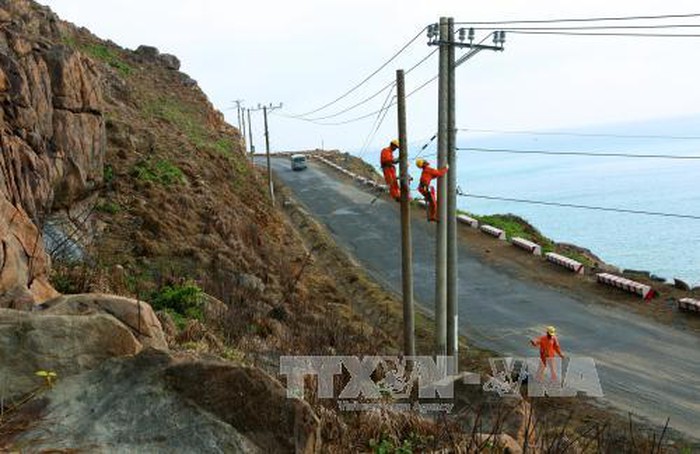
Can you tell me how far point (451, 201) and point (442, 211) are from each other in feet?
1.43

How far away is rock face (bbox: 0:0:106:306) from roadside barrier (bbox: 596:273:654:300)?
725 inches

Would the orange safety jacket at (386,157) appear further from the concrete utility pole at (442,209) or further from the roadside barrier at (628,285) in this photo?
the roadside barrier at (628,285)

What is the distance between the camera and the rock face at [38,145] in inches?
331

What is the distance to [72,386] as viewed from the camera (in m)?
5.15

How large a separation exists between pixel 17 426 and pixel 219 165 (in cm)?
2719

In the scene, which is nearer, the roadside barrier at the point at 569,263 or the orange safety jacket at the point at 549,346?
the orange safety jacket at the point at 549,346

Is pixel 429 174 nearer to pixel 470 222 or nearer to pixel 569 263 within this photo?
pixel 569 263

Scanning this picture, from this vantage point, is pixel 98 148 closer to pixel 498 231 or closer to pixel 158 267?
pixel 158 267

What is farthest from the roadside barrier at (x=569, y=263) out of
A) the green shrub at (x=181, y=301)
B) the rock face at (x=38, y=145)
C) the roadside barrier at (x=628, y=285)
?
the rock face at (x=38, y=145)

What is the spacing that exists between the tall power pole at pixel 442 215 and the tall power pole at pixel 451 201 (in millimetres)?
134

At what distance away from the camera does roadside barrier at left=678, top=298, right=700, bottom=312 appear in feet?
65.8

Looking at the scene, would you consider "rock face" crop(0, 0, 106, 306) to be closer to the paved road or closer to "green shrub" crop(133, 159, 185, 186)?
"green shrub" crop(133, 159, 185, 186)

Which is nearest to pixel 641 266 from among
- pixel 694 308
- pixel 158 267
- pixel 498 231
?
pixel 498 231

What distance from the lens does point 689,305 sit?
2022cm
